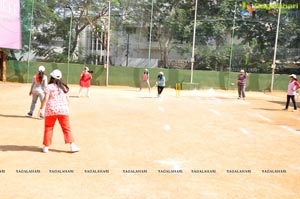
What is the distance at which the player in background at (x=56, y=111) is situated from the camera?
7.32 meters

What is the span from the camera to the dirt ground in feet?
17.8

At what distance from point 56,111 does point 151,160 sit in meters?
2.06

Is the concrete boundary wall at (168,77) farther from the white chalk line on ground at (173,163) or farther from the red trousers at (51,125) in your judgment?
the white chalk line on ground at (173,163)

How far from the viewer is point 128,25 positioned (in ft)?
103

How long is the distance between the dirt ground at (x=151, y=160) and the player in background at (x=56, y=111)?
0.90ft

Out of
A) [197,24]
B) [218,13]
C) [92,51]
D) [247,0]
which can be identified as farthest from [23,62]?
[247,0]

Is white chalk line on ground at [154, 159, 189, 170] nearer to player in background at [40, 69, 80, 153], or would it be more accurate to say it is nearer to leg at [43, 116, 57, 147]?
player in background at [40, 69, 80, 153]

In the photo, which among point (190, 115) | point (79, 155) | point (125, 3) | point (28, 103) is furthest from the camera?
point (125, 3)

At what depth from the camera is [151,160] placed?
7.09 m

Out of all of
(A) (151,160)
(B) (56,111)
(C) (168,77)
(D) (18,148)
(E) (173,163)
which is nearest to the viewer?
(E) (173,163)

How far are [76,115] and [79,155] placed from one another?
18.3 feet

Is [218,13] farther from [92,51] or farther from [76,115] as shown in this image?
[76,115]

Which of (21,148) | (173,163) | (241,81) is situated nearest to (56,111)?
(21,148)

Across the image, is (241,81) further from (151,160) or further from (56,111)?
(56,111)
